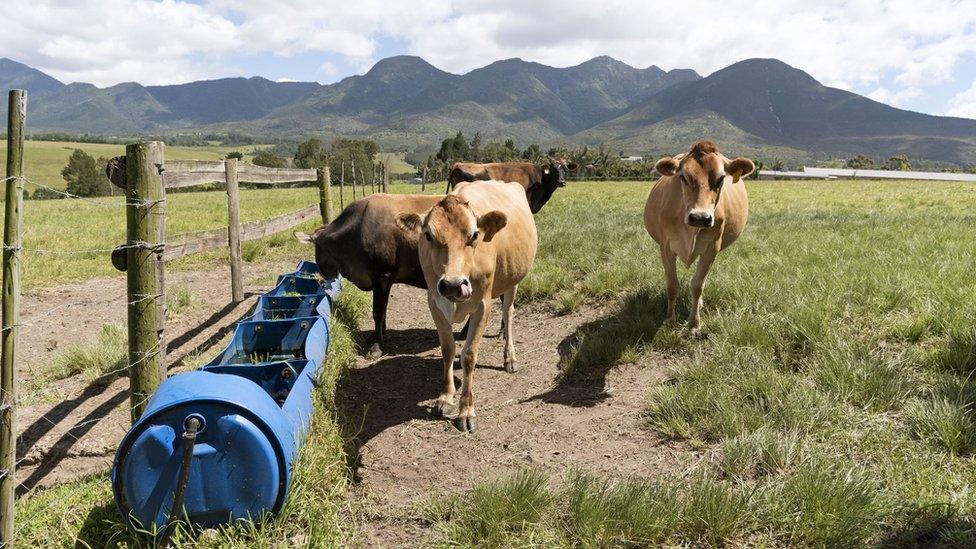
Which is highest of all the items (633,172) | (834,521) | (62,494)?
(633,172)

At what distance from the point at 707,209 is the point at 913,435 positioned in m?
2.57

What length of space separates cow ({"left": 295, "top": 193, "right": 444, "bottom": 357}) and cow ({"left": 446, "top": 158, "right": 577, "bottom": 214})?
566 centimetres

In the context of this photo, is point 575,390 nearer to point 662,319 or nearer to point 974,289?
point 662,319

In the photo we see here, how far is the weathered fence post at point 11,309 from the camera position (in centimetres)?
269

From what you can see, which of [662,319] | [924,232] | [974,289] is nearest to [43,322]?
[662,319]

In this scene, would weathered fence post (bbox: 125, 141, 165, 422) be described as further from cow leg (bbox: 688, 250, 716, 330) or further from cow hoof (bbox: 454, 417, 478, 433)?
cow leg (bbox: 688, 250, 716, 330)

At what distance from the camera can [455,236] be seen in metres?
4.45

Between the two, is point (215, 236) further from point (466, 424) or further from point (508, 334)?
point (466, 424)

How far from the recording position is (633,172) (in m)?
64.2

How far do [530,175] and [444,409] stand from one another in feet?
34.0

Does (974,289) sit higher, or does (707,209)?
Result: (707,209)

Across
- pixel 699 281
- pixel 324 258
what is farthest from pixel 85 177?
pixel 699 281

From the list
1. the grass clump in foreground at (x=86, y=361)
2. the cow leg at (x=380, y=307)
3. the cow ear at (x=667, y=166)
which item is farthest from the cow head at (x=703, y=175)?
the grass clump in foreground at (x=86, y=361)

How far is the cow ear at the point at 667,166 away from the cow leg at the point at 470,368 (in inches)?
102
